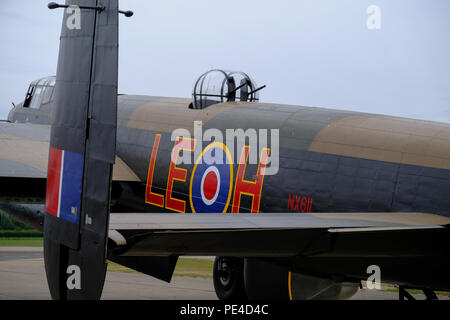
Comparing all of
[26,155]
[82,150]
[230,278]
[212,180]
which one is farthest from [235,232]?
[26,155]

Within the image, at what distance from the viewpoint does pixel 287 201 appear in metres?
9.13

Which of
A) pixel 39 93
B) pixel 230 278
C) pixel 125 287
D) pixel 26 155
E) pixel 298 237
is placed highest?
pixel 39 93

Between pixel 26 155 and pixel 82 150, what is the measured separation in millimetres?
7235

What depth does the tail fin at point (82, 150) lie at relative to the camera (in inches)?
199

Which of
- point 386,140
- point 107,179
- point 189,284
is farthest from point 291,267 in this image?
point 189,284

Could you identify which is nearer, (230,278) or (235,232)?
Result: (235,232)

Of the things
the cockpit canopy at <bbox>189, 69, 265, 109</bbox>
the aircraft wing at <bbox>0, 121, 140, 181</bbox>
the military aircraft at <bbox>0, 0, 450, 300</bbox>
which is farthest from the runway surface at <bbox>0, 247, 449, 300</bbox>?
the cockpit canopy at <bbox>189, 69, 265, 109</bbox>

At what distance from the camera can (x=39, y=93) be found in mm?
16203

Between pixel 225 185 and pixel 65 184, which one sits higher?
pixel 65 184

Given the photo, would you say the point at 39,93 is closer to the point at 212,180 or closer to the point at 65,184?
the point at 212,180

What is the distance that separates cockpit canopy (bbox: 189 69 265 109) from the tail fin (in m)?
5.89

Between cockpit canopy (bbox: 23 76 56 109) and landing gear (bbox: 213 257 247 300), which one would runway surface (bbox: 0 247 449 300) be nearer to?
landing gear (bbox: 213 257 247 300)

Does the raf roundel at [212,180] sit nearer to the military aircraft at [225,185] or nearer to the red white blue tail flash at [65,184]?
the military aircraft at [225,185]
